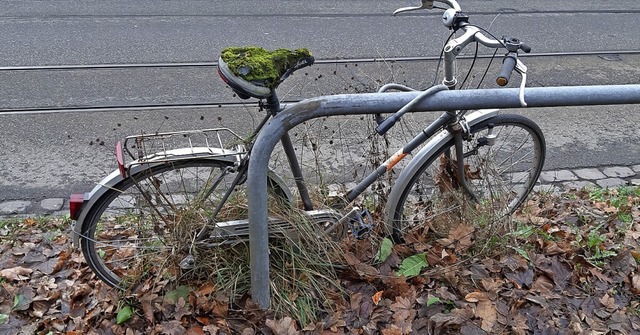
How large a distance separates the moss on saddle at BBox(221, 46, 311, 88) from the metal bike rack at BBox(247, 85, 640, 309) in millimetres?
262

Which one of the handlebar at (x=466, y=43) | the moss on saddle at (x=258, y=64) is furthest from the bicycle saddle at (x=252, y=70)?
the handlebar at (x=466, y=43)

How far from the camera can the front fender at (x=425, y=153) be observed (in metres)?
3.16

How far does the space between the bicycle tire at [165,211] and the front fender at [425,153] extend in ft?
2.07

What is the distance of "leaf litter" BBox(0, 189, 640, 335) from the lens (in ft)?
9.48

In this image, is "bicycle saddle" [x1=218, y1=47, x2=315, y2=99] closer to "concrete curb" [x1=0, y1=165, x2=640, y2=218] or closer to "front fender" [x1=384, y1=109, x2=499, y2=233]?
"front fender" [x1=384, y1=109, x2=499, y2=233]

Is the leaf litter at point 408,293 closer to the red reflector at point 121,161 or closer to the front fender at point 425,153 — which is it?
the front fender at point 425,153

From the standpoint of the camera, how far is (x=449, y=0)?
121 inches

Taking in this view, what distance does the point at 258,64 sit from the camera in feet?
8.30

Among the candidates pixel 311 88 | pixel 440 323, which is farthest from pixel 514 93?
pixel 311 88

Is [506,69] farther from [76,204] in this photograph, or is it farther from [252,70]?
[76,204]

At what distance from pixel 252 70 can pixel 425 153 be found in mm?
1117

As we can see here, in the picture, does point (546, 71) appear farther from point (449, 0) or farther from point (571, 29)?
point (449, 0)

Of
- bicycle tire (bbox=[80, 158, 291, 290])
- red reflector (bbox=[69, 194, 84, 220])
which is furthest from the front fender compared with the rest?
red reflector (bbox=[69, 194, 84, 220])

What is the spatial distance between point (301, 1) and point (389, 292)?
7.33 metres
